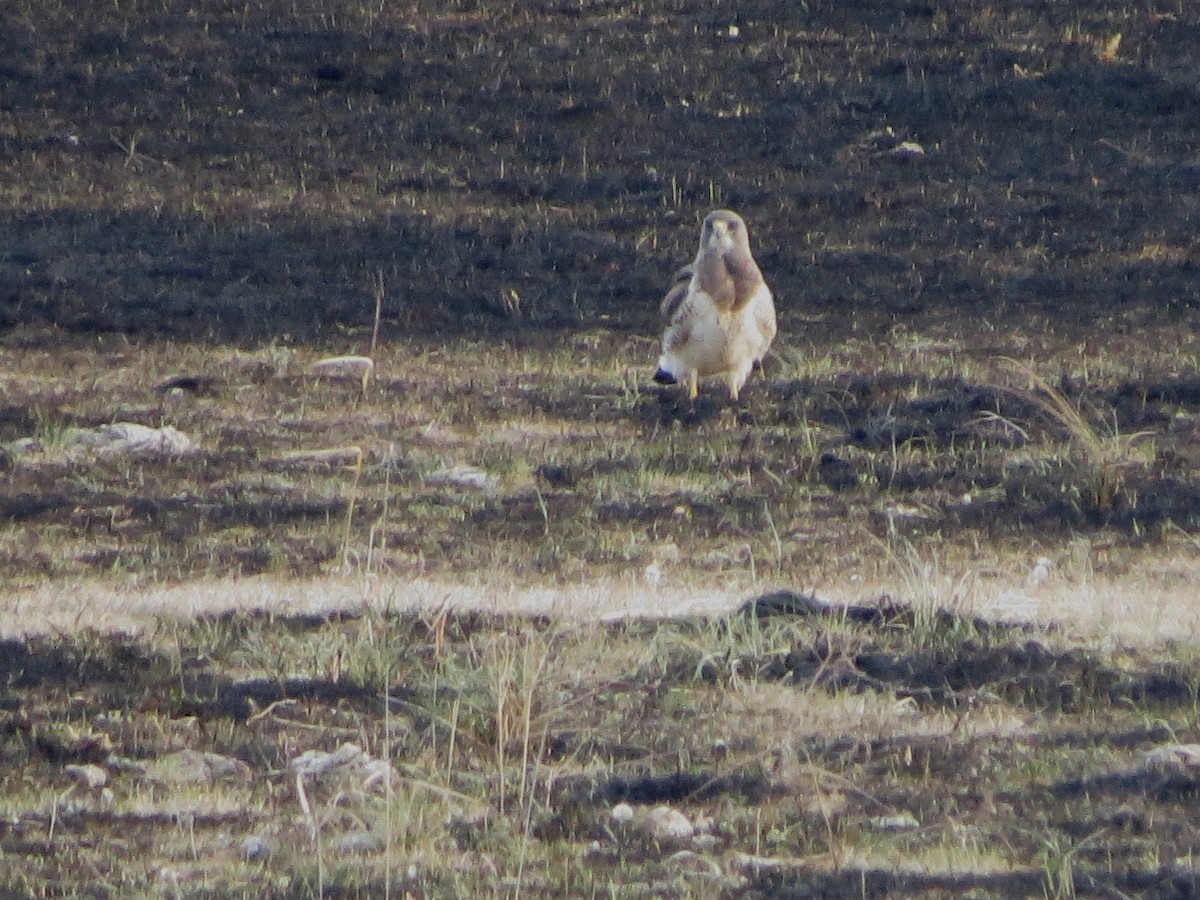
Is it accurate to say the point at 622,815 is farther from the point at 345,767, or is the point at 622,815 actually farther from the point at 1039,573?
the point at 1039,573

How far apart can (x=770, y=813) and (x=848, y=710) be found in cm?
75

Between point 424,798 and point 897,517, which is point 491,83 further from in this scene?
point 424,798

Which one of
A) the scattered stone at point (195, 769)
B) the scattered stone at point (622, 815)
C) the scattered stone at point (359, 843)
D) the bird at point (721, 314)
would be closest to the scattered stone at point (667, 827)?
the scattered stone at point (622, 815)

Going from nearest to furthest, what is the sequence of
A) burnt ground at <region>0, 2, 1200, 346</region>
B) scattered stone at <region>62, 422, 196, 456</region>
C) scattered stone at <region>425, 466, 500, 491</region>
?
scattered stone at <region>425, 466, 500, 491</region>, scattered stone at <region>62, 422, 196, 456</region>, burnt ground at <region>0, 2, 1200, 346</region>

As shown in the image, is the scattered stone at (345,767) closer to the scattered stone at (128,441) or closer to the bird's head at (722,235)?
the scattered stone at (128,441)

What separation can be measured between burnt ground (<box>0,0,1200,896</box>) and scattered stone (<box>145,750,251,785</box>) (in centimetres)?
6

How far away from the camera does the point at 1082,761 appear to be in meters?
4.98

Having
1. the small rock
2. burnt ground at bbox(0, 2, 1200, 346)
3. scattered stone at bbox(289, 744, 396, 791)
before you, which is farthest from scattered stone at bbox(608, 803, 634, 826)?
burnt ground at bbox(0, 2, 1200, 346)

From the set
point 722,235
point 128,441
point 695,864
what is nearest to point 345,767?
point 695,864

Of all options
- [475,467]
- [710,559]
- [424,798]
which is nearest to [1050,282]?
[475,467]

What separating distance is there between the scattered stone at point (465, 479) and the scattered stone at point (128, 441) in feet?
4.22

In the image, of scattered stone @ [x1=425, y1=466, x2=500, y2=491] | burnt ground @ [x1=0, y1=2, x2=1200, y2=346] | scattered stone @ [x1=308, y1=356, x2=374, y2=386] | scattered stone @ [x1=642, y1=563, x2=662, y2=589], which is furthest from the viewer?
burnt ground @ [x1=0, y1=2, x2=1200, y2=346]

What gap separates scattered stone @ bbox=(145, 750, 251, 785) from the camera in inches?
196

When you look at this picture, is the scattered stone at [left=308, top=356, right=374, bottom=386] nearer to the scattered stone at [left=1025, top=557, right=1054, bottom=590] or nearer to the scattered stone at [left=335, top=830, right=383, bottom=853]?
the scattered stone at [left=1025, top=557, right=1054, bottom=590]
